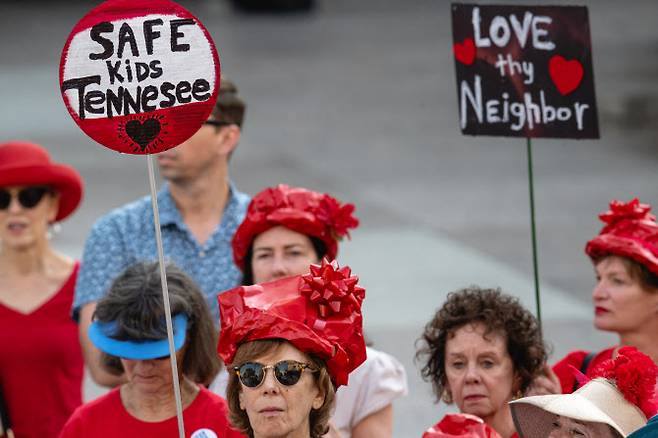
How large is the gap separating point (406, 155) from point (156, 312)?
448 inches

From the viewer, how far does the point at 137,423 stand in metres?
4.98

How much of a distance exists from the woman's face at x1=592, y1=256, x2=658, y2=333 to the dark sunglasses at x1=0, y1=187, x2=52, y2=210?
2.62 m

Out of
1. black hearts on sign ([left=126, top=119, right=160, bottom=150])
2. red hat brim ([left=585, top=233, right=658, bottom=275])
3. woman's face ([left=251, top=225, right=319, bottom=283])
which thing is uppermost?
black hearts on sign ([left=126, top=119, right=160, bottom=150])

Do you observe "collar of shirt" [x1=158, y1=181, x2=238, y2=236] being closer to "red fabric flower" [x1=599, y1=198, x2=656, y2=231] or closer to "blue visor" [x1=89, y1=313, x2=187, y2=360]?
"blue visor" [x1=89, y1=313, x2=187, y2=360]

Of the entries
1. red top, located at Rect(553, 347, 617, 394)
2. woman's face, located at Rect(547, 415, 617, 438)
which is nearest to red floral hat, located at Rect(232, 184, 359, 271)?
red top, located at Rect(553, 347, 617, 394)

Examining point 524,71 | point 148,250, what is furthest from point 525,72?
point 148,250

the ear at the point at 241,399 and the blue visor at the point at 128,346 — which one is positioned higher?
the blue visor at the point at 128,346

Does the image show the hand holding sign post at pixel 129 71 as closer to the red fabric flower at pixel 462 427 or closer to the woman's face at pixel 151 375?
the woman's face at pixel 151 375

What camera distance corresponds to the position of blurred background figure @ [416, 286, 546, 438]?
506 cm

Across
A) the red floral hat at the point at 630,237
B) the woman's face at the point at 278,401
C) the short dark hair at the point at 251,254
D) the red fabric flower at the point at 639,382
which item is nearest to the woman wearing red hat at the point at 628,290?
the red floral hat at the point at 630,237

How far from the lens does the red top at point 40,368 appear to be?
607 cm

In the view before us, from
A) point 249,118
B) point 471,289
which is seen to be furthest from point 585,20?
point 249,118

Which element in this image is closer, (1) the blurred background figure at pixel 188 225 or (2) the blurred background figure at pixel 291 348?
(2) the blurred background figure at pixel 291 348

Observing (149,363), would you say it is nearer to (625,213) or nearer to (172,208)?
(172,208)
